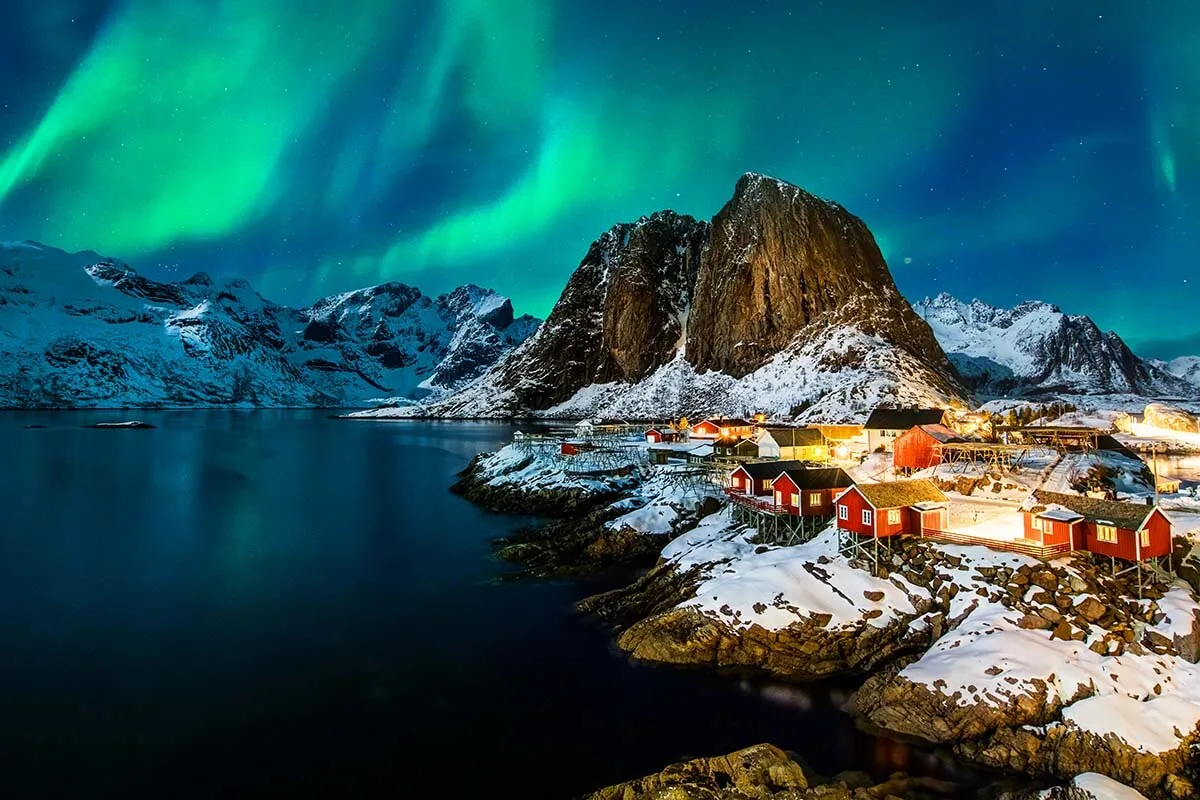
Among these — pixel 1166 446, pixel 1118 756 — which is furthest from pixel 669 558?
pixel 1166 446

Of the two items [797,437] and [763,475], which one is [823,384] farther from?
[763,475]

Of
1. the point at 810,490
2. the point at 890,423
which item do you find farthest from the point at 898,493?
the point at 890,423

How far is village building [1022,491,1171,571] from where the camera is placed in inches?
1079

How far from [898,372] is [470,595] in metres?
131

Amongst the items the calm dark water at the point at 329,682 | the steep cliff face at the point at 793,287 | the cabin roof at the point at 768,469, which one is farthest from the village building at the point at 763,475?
the steep cliff face at the point at 793,287

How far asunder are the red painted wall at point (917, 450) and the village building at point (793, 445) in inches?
442

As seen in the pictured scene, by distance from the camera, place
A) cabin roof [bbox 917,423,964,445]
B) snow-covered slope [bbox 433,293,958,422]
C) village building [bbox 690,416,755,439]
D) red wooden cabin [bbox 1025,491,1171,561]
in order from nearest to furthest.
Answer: red wooden cabin [bbox 1025,491,1171,561], cabin roof [bbox 917,423,964,445], village building [bbox 690,416,755,439], snow-covered slope [bbox 433,293,958,422]

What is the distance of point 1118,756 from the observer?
1883 cm

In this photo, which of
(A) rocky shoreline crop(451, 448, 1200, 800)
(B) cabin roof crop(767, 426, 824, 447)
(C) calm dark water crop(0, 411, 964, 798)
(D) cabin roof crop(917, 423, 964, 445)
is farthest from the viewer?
(B) cabin roof crop(767, 426, 824, 447)

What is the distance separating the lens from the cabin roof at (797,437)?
65.4 metres

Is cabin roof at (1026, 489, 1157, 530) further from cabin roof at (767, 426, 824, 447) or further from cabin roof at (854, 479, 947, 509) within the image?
cabin roof at (767, 426, 824, 447)

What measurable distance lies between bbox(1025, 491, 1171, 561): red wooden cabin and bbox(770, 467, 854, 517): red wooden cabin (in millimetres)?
11181

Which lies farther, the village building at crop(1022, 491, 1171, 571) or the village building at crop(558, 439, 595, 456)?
the village building at crop(558, 439, 595, 456)

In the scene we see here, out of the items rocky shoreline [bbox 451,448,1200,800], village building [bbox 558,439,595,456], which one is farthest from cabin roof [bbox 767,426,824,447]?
rocky shoreline [bbox 451,448,1200,800]
